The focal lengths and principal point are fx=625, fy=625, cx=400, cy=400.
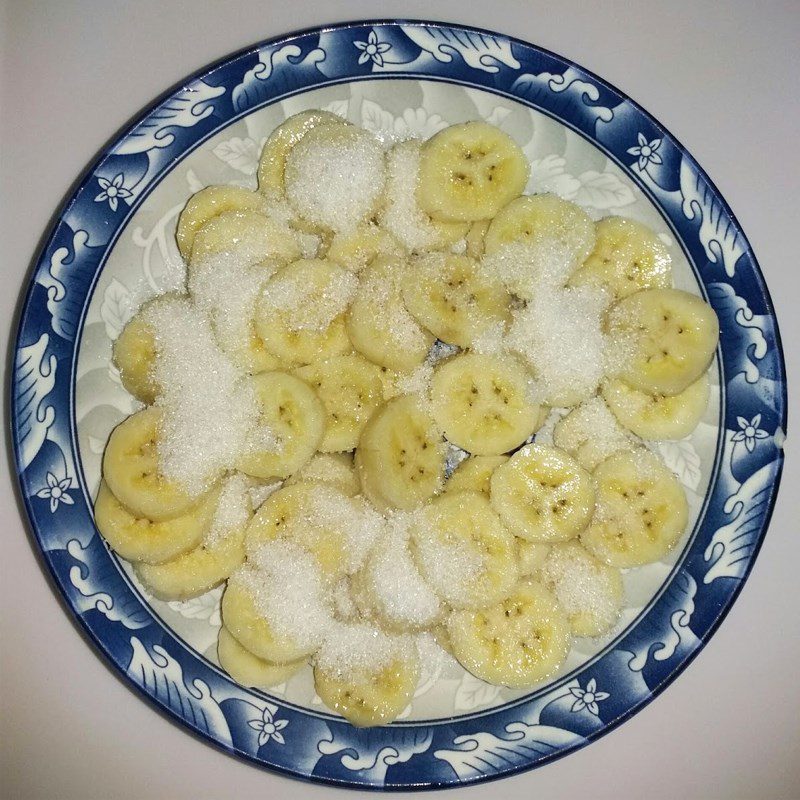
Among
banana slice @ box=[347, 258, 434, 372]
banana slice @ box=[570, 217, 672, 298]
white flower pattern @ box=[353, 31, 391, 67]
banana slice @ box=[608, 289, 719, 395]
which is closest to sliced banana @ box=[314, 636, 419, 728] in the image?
banana slice @ box=[347, 258, 434, 372]

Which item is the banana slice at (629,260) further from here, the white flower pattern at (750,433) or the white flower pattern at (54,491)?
the white flower pattern at (54,491)

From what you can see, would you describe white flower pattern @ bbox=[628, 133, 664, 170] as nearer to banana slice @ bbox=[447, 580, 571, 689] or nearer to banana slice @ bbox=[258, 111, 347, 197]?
banana slice @ bbox=[258, 111, 347, 197]

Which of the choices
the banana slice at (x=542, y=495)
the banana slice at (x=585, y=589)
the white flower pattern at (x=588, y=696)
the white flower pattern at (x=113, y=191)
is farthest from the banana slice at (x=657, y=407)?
the white flower pattern at (x=113, y=191)

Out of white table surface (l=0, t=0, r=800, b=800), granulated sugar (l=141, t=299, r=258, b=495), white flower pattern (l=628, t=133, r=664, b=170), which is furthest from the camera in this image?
white table surface (l=0, t=0, r=800, b=800)

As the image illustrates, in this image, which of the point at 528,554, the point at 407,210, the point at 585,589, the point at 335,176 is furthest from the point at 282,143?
the point at 585,589

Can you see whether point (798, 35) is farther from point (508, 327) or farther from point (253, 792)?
point (253, 792)

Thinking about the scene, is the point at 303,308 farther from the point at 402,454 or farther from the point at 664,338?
the point at 664,338
